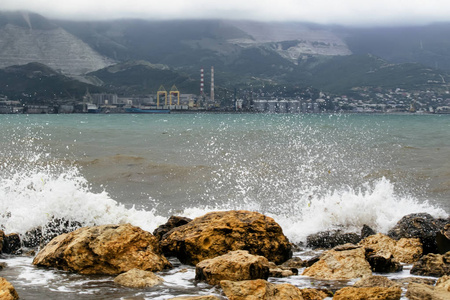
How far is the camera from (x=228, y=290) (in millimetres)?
6809

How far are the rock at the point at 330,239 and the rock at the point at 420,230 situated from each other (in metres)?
0.68

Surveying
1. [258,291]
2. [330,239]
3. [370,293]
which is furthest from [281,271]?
[330,239]

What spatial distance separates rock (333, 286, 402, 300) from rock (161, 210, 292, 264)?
2.43m

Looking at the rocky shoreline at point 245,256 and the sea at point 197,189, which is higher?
the rocky shoreline at point 245,256

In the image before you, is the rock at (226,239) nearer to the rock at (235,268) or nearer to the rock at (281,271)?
the rock at (281,271)

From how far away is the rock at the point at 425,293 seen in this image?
6.36 meters

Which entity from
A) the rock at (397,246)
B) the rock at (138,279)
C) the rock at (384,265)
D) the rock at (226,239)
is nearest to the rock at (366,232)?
the rock at (397,246)

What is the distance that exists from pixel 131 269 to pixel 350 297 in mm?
3145

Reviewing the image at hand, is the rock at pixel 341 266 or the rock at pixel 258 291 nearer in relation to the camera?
the rock at pixel 258 291

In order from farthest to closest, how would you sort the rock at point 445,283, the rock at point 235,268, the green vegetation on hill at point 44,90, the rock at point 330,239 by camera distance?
the green vegetation on hill at point 44,90 < the rock at point 330,239 < the rock at point 235,268 < the rock at point 445,283

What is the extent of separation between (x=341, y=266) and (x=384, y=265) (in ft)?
2.36

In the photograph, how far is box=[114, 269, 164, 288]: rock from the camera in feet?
24.7

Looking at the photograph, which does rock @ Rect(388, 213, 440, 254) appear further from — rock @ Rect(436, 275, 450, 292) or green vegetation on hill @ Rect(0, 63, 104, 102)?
green vegetation on hill @ Rect(0, 63, 104, 102)

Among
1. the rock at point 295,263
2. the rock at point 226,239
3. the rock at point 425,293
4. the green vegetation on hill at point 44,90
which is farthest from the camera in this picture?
the green vegetation on hill at point 44,90
